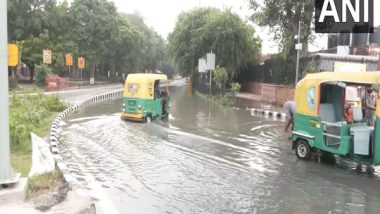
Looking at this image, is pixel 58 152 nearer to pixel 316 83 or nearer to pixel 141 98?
pixel 316 83

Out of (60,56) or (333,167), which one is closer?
(333,167)

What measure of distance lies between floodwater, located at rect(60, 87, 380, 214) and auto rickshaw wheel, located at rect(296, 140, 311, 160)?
277 millimetres

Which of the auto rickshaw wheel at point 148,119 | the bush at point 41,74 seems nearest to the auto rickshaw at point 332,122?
the auto rickshaw wheel at point 148,119

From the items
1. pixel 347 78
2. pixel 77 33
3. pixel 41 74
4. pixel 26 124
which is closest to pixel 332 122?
pixel 347 78

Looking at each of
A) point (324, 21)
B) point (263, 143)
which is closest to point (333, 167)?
point (263, 143)

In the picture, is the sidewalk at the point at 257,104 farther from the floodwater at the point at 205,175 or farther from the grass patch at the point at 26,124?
the grass patch at the point at 26,124

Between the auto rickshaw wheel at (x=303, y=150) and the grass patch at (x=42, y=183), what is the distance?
603 centimetres

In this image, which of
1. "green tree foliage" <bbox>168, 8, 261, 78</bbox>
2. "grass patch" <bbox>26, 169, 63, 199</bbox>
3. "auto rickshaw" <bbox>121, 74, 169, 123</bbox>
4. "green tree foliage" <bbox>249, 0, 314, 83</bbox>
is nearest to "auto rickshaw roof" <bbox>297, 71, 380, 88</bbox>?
"grass patch" <bbox>26, 169, 63, 199</bbox>

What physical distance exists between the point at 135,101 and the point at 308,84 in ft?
30.8

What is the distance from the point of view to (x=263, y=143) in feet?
49.4

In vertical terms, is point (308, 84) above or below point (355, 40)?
below

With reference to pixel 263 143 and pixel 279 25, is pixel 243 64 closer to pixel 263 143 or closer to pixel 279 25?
pixel 279 25

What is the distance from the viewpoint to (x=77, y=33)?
6141 cm

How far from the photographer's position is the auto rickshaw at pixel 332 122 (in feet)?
34.2
